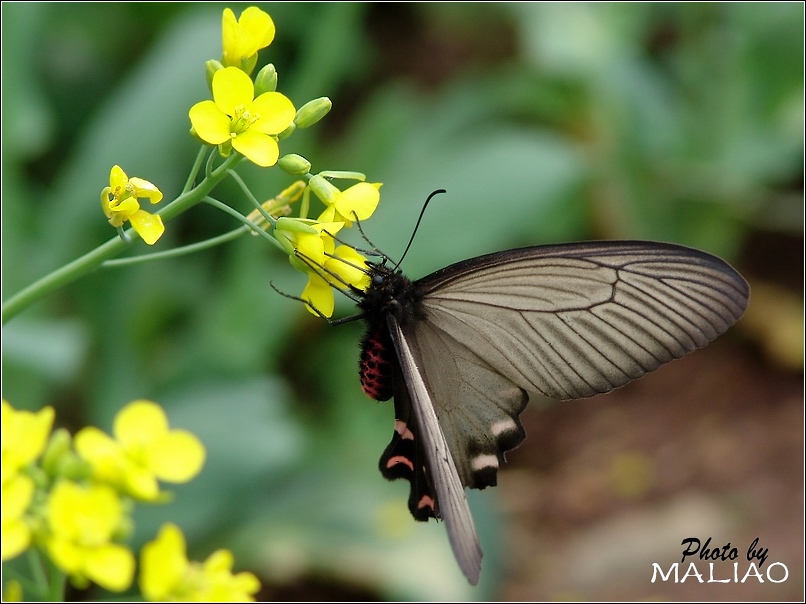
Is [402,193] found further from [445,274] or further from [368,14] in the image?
[445,274]

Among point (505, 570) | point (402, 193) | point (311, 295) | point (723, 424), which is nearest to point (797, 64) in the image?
point (723, 424)

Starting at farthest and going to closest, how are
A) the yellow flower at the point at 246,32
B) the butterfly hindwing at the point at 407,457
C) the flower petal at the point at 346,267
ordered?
the butterfly hindwing at the point at 407,457 → the flower petal at the point at 346,267 → the yellow flower at the point at 246,32

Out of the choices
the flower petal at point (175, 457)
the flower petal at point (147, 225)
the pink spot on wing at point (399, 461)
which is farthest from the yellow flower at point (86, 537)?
the pink spot on wing at point (399, 461)

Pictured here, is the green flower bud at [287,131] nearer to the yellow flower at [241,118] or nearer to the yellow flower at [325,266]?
the yellow flower at [241,118]

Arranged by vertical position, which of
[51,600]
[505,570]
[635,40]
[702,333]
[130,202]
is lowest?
[51,600]

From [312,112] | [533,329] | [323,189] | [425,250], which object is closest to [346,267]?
[323,189]
